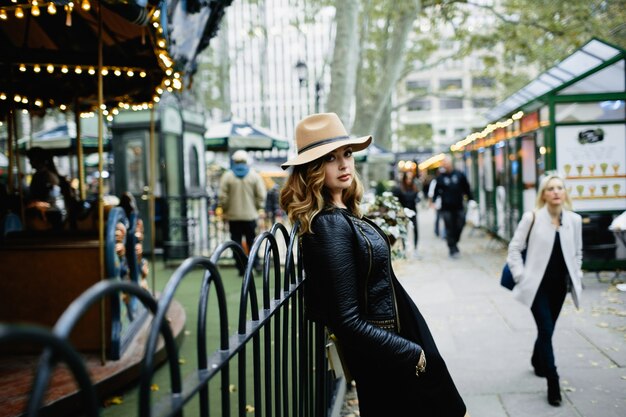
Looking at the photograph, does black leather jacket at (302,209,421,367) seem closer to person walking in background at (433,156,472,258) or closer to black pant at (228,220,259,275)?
black pant at (228,220,259,275)

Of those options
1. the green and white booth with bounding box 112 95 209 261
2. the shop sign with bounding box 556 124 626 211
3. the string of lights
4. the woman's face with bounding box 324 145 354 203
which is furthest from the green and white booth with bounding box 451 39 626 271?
the woman's face with bounding box 324 145 354 203

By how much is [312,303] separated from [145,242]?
413 inches

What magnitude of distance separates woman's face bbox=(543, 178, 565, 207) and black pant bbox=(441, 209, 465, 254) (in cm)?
724

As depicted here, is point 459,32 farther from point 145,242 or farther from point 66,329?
point 66,329

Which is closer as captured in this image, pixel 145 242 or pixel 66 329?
pixel 66 329

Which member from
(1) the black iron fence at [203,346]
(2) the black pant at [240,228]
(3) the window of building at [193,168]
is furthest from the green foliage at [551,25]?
(1) the black iron fence at [203,346]

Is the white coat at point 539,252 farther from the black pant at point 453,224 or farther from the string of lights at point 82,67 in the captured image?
the black pant at point 453,224

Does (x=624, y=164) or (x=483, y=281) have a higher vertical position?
(x=624, y=164)

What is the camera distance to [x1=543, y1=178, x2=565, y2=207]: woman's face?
4570 millimetres

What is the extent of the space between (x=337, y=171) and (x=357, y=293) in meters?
0.59

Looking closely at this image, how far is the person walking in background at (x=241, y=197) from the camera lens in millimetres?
9516

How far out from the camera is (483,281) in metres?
9.19

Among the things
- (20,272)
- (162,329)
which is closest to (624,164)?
(20,272)

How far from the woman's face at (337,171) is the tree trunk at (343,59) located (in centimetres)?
957
